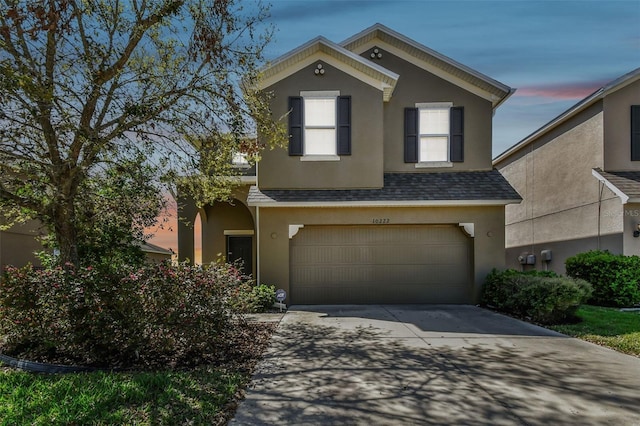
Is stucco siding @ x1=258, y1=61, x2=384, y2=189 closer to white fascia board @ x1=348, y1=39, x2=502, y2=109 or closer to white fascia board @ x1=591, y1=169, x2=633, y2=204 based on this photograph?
white fascia board @ x1=348, y1=39, x2=502, y2=109

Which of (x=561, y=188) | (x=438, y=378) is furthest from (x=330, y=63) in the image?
(x=561, y=188)

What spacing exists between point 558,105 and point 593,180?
3.53m

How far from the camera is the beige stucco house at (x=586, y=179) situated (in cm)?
1258

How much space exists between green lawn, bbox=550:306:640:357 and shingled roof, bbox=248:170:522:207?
3.42 meters

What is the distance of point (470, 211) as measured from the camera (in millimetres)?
11758

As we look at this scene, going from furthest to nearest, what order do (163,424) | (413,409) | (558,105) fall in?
(558,105) < (413,409) < (163,424)

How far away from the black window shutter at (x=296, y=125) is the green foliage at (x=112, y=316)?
600 centimetres

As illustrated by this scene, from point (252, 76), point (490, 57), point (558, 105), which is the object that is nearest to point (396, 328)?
point (252, 76)

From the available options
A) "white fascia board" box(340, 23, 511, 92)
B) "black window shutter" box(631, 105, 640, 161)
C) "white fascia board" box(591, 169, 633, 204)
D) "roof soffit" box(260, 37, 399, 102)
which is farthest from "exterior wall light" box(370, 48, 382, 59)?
"black window shutter" box(631, 105, 640, 161)

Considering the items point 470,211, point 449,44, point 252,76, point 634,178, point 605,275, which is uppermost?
point 449,44

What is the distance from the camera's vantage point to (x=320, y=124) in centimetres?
1186

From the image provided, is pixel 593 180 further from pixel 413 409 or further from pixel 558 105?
pixel 413 409

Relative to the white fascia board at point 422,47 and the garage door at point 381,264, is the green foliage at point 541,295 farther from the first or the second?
the white fascia board at point 422,47

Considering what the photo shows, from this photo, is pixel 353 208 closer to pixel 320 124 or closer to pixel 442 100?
pixel 320 124
